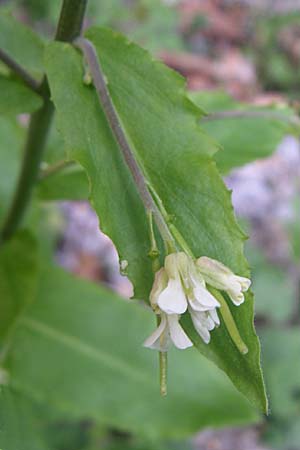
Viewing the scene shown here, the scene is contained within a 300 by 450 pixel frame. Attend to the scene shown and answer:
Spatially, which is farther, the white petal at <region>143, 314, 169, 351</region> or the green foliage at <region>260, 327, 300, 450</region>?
the green foliage at <region>260, 327, 300, 450</region>

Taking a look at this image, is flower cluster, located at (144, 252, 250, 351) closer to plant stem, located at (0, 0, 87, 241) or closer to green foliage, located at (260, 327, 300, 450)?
plant stem, located at (0, 0, 87, 241)

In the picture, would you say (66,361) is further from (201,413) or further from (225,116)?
(225,116)

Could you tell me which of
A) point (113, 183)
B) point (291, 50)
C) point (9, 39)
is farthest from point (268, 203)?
point (113, 183)

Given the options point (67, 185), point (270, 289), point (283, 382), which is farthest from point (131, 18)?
point (67, 185)

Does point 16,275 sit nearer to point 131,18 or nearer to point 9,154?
point 9,154

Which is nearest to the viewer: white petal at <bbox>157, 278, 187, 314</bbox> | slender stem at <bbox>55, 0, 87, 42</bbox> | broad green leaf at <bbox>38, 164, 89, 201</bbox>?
white petal at <bbox>157, 278, 187, 314</bbox>

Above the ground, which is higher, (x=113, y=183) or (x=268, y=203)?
(x=113, y=183)

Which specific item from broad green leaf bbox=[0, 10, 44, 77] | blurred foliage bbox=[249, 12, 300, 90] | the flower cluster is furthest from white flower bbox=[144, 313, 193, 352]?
blurred foliage bbox=[249, 12, 300, 90]
